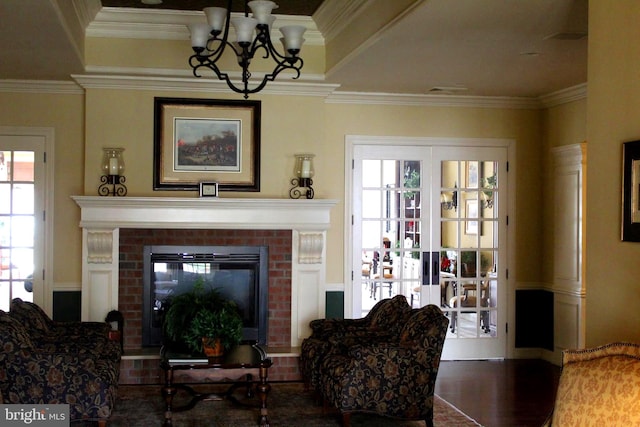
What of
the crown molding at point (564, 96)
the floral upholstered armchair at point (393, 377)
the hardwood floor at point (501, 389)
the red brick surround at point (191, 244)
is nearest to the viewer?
the floral upholstered armchair at point (393, 377)

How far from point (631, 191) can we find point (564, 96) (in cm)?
423

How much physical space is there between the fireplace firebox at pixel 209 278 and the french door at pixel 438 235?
992 mm

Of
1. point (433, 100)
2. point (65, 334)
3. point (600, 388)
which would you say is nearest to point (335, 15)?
point (433, 100)

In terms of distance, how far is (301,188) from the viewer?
6930 mm

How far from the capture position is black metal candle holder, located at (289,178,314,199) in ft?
22.4

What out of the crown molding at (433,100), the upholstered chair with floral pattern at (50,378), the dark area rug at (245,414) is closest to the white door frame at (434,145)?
the crown molding at (433,100)

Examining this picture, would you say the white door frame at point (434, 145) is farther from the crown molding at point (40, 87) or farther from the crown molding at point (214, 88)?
the crown molding at point (40, 87)

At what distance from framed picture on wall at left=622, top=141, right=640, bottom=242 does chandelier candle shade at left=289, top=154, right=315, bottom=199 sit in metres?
3.69

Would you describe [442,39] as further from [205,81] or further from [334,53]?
[205,81]

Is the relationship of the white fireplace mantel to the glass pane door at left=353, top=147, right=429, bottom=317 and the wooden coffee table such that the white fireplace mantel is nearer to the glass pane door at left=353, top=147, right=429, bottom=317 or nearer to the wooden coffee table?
the glass pane door at left=353, top=147, right=429, bottom=317

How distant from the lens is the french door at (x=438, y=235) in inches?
293

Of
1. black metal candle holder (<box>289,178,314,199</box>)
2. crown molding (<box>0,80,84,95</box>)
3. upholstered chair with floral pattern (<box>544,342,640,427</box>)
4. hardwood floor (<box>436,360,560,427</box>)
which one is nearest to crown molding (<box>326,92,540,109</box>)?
black metal candle holder (<box>289,178,314,199</box>)

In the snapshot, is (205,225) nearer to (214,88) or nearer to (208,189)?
(208,189)

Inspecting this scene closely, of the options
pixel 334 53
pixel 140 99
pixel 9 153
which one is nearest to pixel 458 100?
pixel 334 53
